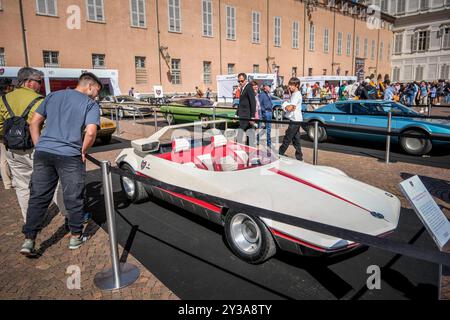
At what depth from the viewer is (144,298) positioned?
289 centimetres

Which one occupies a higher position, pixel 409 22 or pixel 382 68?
pixel 409 22

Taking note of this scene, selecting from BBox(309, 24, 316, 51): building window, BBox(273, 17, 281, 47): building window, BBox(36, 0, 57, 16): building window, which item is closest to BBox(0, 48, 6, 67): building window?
BBox(36, 0, 57, 16): building window

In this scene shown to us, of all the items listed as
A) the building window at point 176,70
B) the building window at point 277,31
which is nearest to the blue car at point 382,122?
the building window at point 176,70

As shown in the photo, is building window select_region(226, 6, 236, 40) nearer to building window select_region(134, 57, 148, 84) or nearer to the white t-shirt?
building window select_region(134, 57, 148, 84)

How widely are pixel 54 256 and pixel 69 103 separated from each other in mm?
1638

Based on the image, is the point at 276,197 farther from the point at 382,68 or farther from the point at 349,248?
the point at 382,68

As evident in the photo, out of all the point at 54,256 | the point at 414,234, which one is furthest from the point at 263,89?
the point at 54,256

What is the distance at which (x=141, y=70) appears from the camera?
2878 cm

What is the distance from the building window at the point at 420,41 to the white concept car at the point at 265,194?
63.2 m

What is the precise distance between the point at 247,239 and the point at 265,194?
1.76 feet

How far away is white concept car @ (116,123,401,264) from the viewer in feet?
9.68

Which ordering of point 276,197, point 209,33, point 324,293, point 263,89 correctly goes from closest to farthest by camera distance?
point 324,293 < point 276,197 < point 263,89 < point 209,33

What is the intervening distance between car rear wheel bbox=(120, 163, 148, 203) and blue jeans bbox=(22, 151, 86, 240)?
1.38m

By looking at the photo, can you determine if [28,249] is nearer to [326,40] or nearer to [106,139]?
[106,139]
